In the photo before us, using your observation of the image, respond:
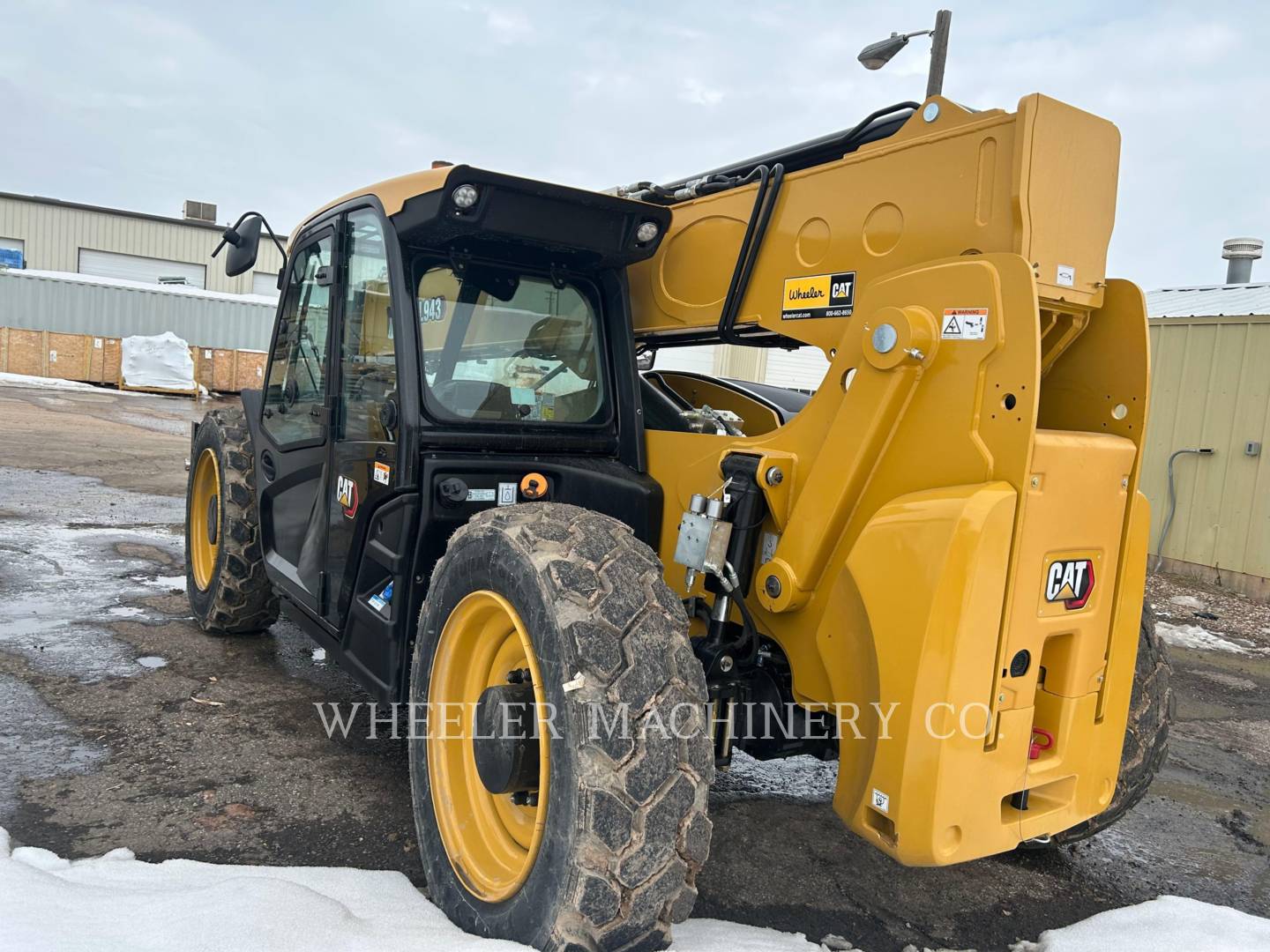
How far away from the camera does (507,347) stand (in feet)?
11.2

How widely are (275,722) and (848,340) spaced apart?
3103 millimetres

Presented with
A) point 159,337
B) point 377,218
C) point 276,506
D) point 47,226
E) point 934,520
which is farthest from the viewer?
point 47,226

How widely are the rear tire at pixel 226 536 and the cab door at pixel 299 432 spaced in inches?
10.9

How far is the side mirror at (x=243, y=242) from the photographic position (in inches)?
171

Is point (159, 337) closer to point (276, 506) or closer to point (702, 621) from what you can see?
point (276, 506)

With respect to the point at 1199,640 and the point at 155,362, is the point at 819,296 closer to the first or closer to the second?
the point at 1199,640

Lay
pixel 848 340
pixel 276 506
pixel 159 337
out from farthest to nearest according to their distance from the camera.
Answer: pixel 159 337, pixel 276 506, pixel 848 340

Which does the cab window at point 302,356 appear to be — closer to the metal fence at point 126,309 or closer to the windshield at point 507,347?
the windshield at point 507,347

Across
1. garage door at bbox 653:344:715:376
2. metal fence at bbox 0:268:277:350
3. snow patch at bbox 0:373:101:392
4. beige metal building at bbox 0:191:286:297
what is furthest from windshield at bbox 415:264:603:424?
beige metal building at bbox 0:191:286:297

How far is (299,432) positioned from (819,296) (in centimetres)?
248

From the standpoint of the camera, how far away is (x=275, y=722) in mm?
4246

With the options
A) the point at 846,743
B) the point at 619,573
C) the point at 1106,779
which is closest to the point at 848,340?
the point at 619,573

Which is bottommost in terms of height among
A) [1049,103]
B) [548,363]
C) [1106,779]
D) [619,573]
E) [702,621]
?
[1106,779]

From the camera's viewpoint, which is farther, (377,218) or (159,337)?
(159,337)
